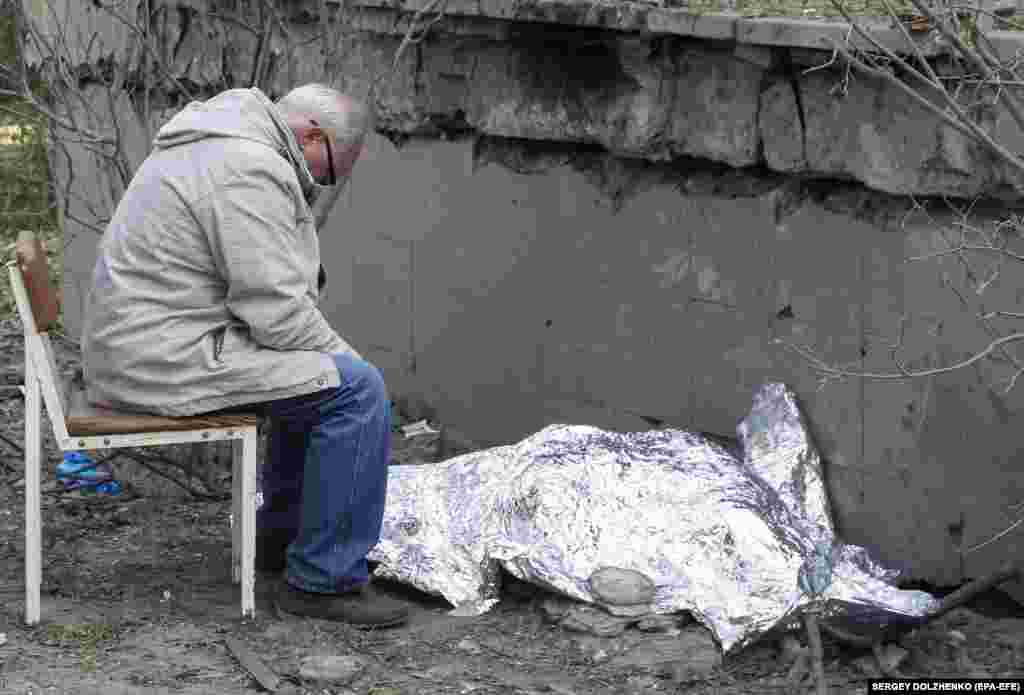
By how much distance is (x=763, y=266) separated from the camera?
501 cm

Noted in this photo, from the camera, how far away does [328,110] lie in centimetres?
444

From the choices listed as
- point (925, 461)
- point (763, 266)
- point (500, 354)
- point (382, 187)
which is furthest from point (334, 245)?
point (925, 461)

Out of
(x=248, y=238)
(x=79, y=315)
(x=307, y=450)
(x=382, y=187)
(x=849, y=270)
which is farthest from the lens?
(x=79, y=315)

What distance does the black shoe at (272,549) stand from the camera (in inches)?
192

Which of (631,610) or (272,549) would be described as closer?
(631,610)

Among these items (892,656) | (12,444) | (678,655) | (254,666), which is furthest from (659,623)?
(12,444)

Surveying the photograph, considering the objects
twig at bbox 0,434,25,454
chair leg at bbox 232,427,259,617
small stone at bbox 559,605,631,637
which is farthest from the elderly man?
twig at bbox 0,434,25,454

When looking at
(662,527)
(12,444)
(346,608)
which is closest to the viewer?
(346,608)

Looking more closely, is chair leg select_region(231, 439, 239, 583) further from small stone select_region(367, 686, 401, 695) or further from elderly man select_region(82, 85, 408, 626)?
small stone select_region(367, 686, 401, 695)

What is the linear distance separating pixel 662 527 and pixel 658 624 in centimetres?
33

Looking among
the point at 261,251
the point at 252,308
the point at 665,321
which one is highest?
the point at 261,251

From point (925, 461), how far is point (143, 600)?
88.8 inches

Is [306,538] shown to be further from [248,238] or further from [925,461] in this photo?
[925,461]

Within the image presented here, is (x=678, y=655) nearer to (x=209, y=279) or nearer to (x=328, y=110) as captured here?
(x=209, y=279)
